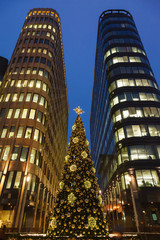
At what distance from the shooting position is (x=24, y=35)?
153ft

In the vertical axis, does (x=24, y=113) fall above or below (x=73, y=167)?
above

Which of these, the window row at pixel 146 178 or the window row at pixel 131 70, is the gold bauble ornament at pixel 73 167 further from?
the window row at pixel 131 70

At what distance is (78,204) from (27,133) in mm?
19967

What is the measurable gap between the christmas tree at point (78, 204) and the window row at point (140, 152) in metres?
15.9

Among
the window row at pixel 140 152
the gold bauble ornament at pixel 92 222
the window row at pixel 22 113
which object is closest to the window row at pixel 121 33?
the window row at pixel 22 113

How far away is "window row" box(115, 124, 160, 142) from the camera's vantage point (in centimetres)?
3107

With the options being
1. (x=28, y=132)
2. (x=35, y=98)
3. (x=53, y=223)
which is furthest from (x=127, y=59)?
(x=53, y=223)

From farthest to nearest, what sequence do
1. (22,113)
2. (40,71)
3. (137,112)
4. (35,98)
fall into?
1. (40,71)
2. (35,98)
3. (137,112)
4. (22,113)

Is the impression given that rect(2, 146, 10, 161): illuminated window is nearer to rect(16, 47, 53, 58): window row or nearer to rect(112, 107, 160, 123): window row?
rect(112, 107, 160, 123): window row

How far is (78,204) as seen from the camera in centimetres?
1300

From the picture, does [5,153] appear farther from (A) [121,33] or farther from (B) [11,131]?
(A) [121,33]

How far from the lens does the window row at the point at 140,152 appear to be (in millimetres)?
28748

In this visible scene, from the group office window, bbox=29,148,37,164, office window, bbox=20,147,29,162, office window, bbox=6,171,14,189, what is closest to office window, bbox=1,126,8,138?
office window, bbox=20,147,29,162

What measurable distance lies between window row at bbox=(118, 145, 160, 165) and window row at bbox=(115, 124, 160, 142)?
2500 millimetres
